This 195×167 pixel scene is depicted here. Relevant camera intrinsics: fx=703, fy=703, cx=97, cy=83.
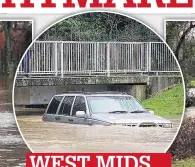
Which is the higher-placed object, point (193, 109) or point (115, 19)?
point (115, 19)

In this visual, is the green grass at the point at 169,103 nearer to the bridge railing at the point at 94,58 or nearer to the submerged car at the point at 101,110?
the submerged car at the point at 101,110

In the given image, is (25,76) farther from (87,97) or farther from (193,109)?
(193,109)

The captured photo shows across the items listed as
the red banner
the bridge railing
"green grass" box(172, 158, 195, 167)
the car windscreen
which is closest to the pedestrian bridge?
the bridge railing

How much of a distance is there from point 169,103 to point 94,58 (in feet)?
2.68

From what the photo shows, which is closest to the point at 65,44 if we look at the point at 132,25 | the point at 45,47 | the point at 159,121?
the point at 45,47

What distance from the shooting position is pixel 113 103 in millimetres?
6512

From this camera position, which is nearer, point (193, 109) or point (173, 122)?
point (173, 122)

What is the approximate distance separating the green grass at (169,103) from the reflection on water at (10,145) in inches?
50.4

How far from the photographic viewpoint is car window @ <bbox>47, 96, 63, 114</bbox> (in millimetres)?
6488

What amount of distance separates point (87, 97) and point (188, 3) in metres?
1.26

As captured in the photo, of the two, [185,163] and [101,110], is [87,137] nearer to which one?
[101,110]

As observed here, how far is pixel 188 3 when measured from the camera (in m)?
6.30

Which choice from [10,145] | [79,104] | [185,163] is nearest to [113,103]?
[79,104]

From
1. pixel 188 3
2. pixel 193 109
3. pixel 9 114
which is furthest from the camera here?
pixel 9 114
